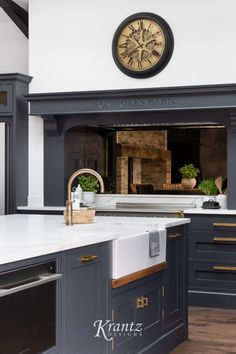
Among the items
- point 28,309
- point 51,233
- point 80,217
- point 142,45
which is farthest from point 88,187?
point 28,309

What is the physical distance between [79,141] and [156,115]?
1.20 metres

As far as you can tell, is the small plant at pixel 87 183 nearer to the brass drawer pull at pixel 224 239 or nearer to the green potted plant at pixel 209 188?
the green potted plant at pixel 209 188

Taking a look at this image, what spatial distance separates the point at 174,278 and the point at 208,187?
2.58 metres

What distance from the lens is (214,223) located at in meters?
6.25

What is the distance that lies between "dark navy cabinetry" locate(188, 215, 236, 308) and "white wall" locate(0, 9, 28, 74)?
313 centimetres

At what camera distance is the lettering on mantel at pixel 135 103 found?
6.67 metres

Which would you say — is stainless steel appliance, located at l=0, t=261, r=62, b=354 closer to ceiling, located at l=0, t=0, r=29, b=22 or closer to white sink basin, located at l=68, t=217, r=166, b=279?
white sink basin, located at l=68, t=217, r=166, b=279

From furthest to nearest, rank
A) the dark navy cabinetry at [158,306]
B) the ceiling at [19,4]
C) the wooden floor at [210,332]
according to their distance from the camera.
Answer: the ceiling at [19,4]
the wooden floor at [210,332]
the dark navy cabinetry at [158,306]

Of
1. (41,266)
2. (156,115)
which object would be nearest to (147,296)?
(41,266)

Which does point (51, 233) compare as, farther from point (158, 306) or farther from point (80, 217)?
point (158, 306)

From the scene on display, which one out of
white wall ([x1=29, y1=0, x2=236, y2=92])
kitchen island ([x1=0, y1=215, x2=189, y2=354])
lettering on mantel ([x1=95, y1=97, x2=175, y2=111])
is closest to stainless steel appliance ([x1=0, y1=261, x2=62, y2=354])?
kitchen island ([x1=0, y1=215, x2=189, y2=354])

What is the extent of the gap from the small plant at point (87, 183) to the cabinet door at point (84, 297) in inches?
154

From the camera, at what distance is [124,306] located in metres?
3.92

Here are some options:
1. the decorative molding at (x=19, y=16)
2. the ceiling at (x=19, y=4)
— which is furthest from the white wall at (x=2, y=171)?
the ceiling at (x=19, y=4)
